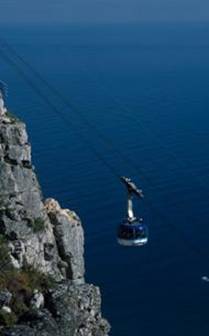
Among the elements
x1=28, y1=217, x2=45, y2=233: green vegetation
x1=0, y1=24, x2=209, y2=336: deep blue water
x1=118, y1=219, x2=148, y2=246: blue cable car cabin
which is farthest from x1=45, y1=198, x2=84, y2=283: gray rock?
x1=0, y1=24, x2=209, y2=336: deep blue water

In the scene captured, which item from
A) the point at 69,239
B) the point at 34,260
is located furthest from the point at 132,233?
the point at 34,260

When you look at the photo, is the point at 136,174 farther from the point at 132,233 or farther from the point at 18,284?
the point at 18,284

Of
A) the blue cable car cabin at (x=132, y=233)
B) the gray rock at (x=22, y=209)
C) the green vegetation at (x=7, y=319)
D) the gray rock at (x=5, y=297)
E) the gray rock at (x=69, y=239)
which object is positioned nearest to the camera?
the green vegetation at (x=7, y=319)

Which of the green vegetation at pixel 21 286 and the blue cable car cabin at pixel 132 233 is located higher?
the green vegetation at pixel 21 286

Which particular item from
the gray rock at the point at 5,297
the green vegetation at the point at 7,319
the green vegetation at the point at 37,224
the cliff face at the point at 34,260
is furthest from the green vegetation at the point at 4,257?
the green vegetation at the point at 7,319

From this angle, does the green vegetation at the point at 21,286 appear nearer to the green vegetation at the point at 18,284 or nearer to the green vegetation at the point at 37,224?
the green vegetation at the point at 18,284

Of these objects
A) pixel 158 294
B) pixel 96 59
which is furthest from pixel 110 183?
pixel 96 59

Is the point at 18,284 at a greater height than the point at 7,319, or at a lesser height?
greater
